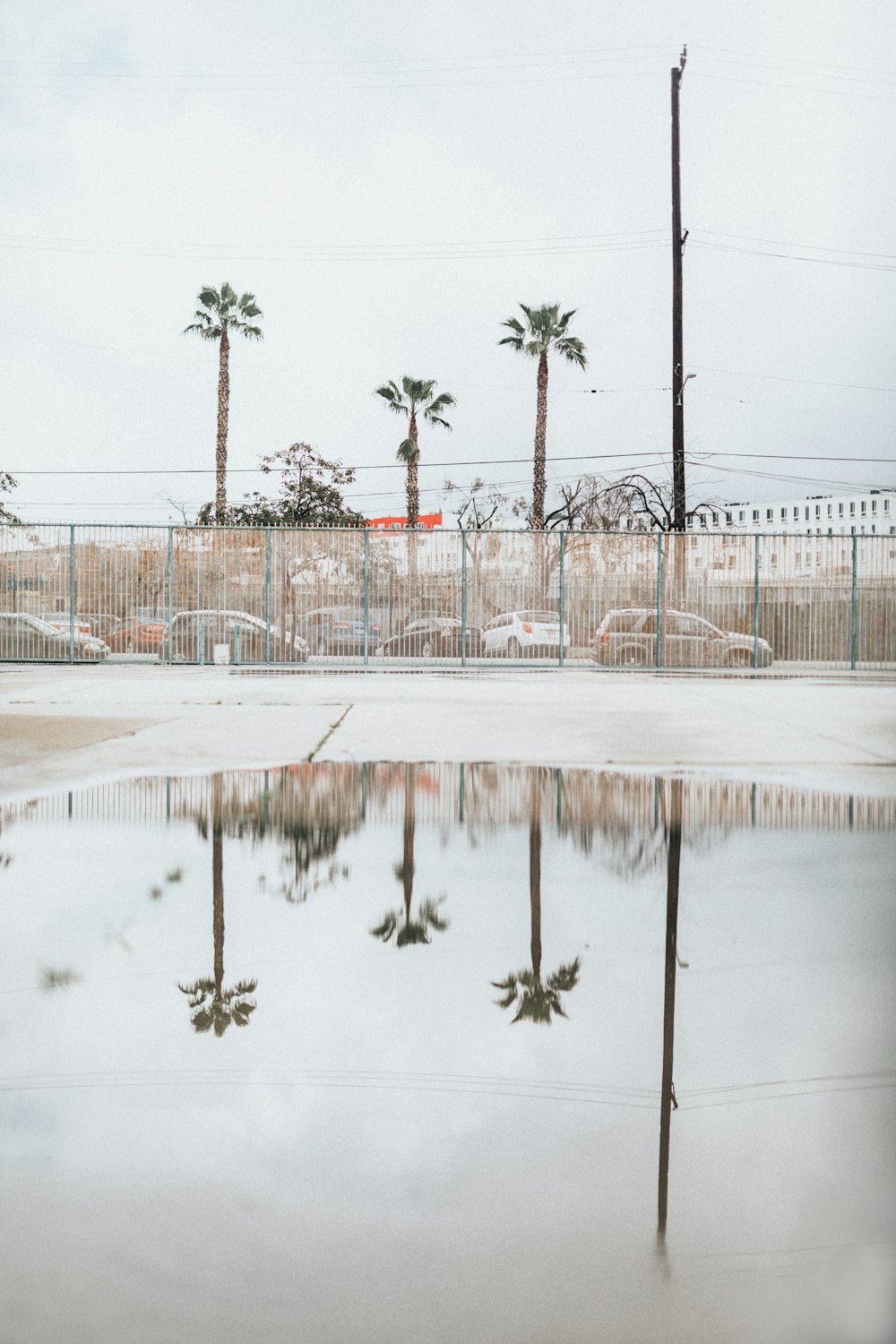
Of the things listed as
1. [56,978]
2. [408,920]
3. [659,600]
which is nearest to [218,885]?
[408,920]

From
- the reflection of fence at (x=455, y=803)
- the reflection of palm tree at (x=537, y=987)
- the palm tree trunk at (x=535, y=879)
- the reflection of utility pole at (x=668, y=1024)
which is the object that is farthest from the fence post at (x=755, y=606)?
the reflection of palm tree at (x=537, y=987)

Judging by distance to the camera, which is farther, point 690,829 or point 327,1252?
point 690,829

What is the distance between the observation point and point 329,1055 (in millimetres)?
2809

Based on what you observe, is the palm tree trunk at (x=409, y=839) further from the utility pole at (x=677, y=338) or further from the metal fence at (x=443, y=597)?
the utility pole at (x=677, y=338)

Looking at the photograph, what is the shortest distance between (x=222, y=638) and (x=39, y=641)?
384 cm

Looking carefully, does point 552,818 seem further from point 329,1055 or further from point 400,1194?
point 400,1194

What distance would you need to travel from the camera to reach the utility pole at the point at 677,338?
97.8 ft

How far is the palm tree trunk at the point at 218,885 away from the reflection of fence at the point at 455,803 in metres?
0.05

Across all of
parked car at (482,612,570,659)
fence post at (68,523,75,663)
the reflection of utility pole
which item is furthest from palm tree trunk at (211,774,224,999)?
fence post at (68,523,75,663)

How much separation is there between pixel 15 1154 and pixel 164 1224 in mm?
438

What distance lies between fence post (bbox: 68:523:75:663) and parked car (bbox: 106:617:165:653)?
29.3 inches

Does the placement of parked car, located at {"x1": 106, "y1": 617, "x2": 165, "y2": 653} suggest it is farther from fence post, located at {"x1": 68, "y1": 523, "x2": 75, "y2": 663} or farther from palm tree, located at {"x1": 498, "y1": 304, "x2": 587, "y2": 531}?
palm tree, located at {"x1": 498, "y1": 304, "x2": 587, "y2": 531}

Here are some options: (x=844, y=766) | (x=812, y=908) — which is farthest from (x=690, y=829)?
(x=844, y=766)

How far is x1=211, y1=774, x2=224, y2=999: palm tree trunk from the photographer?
3.55 metres
